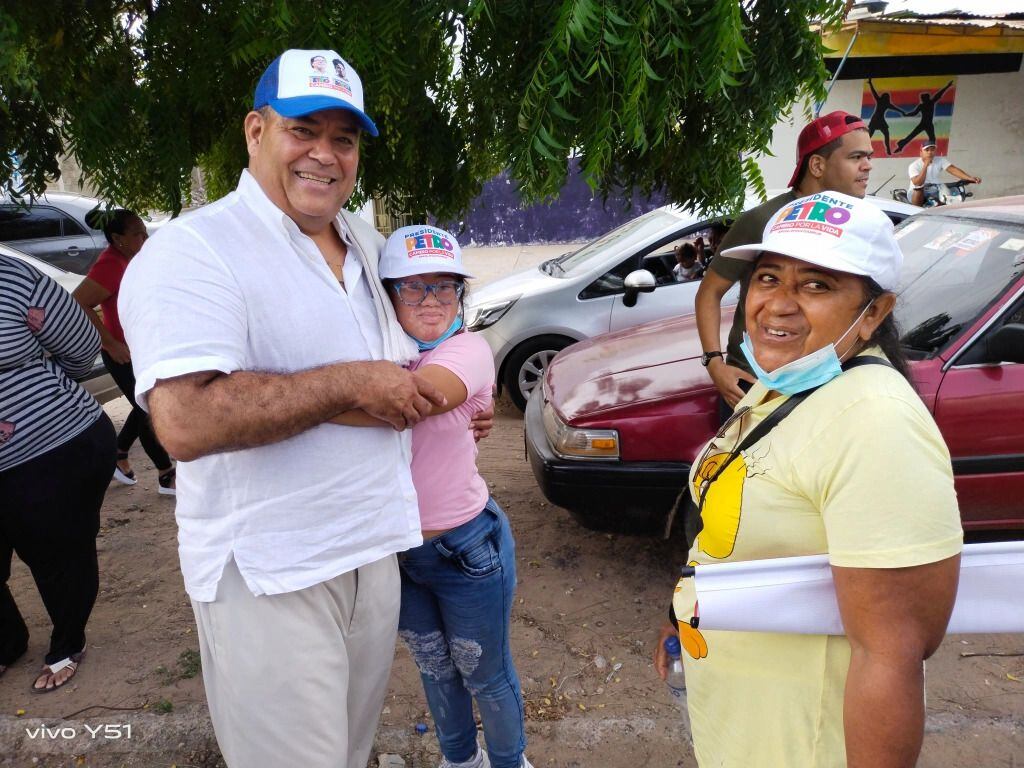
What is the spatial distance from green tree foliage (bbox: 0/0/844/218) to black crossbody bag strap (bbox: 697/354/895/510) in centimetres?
66

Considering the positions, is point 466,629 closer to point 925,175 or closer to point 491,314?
point 491,314

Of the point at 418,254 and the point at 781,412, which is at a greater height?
the point at 418,254

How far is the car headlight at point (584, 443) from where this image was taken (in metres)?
A: 3.43

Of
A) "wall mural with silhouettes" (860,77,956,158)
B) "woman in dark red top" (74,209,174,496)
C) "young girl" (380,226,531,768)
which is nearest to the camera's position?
"young girl" (380,226,531,768)

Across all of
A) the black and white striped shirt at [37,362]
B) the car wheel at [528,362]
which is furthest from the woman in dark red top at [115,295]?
the car wheel at [528,362]

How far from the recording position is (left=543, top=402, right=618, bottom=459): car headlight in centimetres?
343

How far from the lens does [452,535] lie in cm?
201

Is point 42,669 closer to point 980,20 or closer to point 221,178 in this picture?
point 221,178

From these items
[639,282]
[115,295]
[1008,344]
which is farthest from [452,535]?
[639,282]

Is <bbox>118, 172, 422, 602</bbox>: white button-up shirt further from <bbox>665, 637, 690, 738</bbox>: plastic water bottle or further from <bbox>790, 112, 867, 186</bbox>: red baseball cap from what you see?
<bbox>790, 112, 867, 186</bbox>: red baseball cap

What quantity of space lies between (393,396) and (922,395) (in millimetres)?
2517

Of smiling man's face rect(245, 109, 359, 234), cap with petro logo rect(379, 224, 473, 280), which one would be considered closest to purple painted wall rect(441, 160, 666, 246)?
cap with petro logo rect(379, 224, 473, 280)

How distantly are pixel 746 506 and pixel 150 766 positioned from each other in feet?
8.47

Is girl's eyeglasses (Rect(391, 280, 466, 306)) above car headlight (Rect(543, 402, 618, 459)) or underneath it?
above
